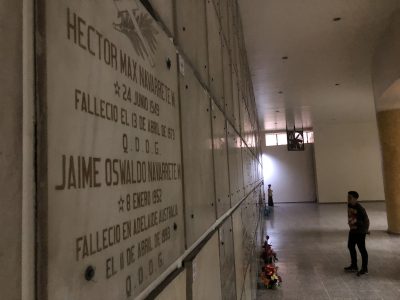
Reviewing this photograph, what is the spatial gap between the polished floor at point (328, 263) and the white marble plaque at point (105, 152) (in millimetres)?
5387

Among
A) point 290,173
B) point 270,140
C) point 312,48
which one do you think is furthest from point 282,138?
point 312,48

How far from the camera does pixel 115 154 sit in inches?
24.8

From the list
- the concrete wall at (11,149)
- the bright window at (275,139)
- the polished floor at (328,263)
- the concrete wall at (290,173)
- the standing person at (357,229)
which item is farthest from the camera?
the bright window at (275,139)

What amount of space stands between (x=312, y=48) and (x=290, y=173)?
48.6 feet

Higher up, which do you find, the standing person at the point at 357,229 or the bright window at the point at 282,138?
the bright window at the point at 282,138

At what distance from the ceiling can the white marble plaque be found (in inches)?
222

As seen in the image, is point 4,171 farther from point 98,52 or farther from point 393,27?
point 393,27

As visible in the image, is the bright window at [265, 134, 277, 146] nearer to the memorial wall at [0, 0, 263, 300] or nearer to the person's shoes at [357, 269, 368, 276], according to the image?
the person's shoes at [357, 269, 368, 276]

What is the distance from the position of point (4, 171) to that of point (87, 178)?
0.47 ft

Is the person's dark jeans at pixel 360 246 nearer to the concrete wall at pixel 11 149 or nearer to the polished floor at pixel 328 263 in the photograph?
the polished floor at pixel 328 263

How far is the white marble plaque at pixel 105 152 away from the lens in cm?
47

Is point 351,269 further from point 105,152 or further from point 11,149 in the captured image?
point 11,149

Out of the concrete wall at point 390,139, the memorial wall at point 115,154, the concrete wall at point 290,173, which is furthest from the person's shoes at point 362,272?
the concrete wall at point 290,173

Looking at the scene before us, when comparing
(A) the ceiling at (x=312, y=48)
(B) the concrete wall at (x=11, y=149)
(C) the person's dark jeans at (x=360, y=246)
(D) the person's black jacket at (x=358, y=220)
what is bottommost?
(C) the person's dark jeans at (x=360, y=246)
